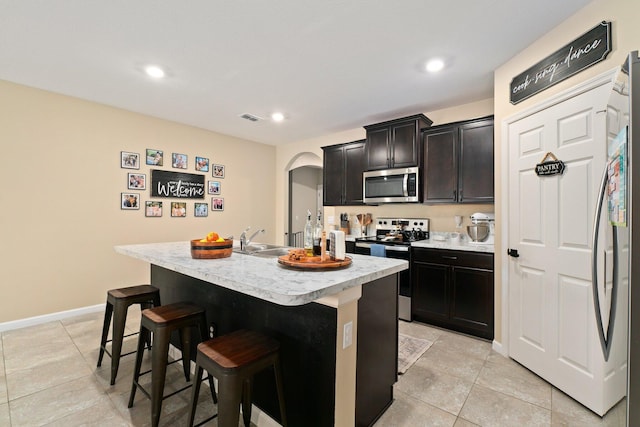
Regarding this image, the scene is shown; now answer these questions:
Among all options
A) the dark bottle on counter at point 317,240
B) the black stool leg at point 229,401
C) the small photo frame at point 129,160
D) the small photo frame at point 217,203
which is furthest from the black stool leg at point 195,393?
the small photo frame at point 217,203

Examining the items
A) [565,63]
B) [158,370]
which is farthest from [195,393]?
[565,63]

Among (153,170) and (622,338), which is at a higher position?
(153,170)

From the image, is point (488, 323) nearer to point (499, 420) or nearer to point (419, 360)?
point (419, 360)

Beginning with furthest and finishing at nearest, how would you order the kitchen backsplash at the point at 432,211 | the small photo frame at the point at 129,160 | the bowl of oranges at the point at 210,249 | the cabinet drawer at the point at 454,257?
the small photo frame at the point at 129,160 → the kitchen backsplash at the point at 432,211 → the cabinet drawer at the point at 454,257 → the bowl of oranges at the point at 210,249

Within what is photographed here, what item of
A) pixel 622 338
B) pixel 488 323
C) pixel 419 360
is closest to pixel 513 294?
pixel 488 323

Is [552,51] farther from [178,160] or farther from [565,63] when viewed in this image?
[178,160]

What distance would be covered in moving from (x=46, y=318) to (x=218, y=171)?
9.50 ft

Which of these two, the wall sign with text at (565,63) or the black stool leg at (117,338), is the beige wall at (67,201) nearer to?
the black stool leg at (117,338)

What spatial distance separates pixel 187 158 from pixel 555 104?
14.9 ft

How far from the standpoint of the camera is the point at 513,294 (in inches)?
98.1

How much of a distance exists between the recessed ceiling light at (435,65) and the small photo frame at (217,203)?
3725 mm

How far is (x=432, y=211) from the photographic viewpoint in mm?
3922

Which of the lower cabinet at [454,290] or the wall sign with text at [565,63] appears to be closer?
the wall sign with text at [565,63]

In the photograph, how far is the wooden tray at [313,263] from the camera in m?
1.55
